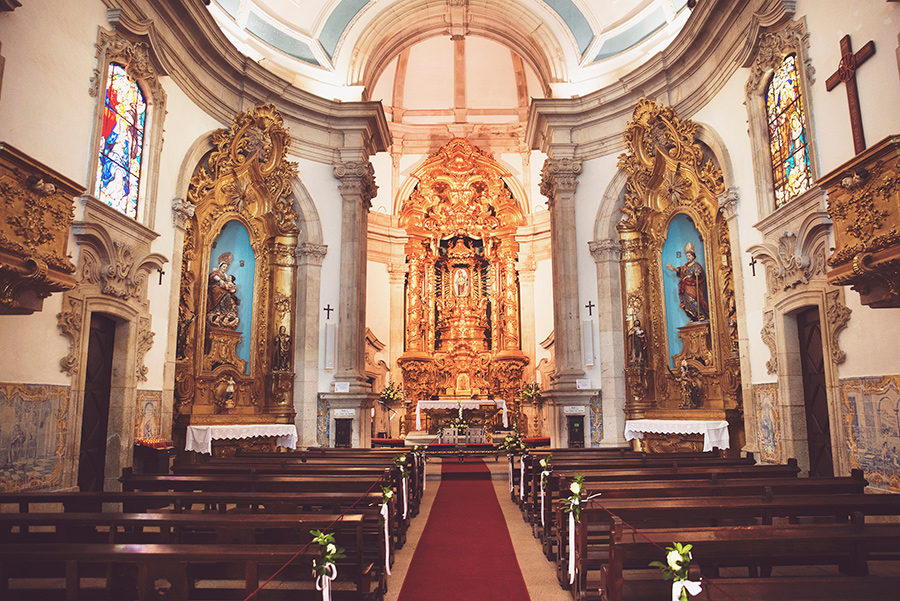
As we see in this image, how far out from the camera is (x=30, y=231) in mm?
5531

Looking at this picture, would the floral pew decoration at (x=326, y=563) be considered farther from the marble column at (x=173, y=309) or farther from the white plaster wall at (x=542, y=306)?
the white plaster wall at (x=542, y=306)

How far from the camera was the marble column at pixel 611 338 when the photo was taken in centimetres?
1530

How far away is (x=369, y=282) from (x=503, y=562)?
57.7 ft

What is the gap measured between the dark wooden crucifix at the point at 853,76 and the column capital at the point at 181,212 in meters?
10.8

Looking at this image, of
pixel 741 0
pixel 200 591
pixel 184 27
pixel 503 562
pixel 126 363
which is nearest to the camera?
pixel 200 591

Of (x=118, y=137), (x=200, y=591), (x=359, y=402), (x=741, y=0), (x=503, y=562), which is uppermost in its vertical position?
(x=741, y=0)

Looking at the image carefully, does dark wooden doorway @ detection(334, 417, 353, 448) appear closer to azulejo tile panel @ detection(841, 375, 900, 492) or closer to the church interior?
the church interior

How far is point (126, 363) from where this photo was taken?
1011 cm

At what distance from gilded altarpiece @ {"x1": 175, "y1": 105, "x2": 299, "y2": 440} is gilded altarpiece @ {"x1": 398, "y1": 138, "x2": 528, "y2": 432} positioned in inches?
345

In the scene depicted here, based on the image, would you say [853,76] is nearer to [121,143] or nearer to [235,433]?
[121,143]

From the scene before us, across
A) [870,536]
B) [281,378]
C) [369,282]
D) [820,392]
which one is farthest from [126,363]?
[369,282]

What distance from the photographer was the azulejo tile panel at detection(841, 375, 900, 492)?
23.1ft

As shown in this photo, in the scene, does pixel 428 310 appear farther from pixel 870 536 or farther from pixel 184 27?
pixel 870 536

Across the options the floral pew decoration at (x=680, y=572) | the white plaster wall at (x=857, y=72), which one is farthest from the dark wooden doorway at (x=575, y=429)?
the floral pew decoration at (x=680, y=572)
